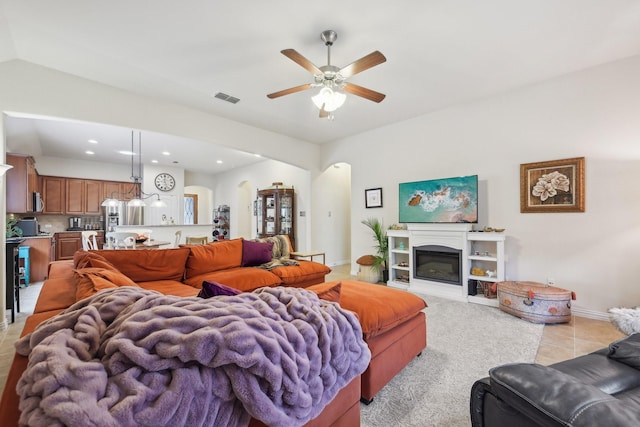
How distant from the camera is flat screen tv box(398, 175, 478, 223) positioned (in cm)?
390

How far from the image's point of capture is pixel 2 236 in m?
2.93

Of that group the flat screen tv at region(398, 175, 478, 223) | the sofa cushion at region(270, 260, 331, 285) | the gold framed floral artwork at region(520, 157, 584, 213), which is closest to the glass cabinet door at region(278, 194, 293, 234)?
the flat screen tv at region(398, 175, 478, 223)

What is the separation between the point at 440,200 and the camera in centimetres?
419

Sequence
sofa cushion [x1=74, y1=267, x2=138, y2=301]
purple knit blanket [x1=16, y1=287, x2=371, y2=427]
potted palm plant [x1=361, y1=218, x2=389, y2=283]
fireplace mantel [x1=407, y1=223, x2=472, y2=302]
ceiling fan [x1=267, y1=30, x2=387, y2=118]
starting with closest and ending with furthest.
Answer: purple knit blanket [x1=16, y1=287, x2=371, y2=427] < sofa cushion [x1=74, y1=267, x2=138, y2=301] < ceiling fan [x1=267, y1=30, x2=387, y2=118] < fireplace mantel [x1=407, y1=223, x2=472, y2=302] < potted palm plant [x1=361, y1=218, x2=389, y2=283]

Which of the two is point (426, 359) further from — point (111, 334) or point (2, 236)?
point (2, 236)

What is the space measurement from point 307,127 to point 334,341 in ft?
14.9

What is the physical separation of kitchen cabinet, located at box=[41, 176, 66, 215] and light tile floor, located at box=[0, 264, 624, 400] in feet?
15.8

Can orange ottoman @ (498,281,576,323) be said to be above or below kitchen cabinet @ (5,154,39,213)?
below

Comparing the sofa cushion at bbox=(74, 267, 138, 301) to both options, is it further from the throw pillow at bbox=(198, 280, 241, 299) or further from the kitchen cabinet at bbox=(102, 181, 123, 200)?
the kitchen cabinet at bbox=(102, 181, 123, 200)

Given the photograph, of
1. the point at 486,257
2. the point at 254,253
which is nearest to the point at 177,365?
the point at 254,253

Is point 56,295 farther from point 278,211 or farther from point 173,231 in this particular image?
point 278,211

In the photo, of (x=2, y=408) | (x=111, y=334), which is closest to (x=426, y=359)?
(x=111, y=334)

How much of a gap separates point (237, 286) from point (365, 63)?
250cm

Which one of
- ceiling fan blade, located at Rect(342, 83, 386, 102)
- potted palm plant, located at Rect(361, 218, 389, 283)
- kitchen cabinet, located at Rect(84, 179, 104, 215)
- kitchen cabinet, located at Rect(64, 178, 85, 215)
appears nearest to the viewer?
ceiling fan blade, located at Rect(342, 83, 386, 102)
